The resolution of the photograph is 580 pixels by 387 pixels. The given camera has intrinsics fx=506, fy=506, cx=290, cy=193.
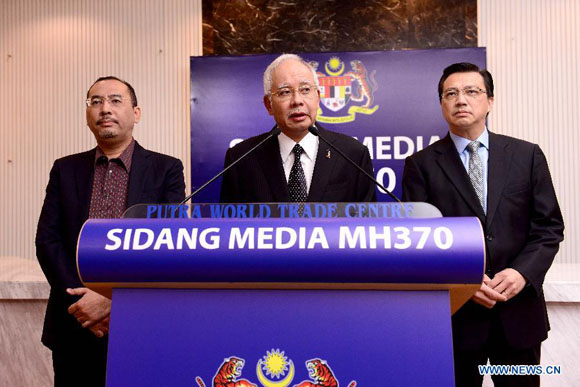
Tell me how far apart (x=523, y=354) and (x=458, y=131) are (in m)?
0.73

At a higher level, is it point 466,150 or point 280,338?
point 466,150

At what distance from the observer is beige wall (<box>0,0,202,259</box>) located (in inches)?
139

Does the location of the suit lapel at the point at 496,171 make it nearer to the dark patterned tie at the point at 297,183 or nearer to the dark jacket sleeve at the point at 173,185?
the dark patterned tie at the point at 297,183

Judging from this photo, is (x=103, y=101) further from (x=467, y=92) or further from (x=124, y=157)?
(x=467, y=92)

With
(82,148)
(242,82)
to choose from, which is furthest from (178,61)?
(82,148)

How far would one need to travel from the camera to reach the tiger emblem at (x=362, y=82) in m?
3.18

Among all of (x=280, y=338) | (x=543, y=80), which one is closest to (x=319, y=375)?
(x=280, y=338)

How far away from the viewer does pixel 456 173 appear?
1639mm

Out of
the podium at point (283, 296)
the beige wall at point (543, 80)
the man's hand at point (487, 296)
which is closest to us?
the podium at point (283, 296)

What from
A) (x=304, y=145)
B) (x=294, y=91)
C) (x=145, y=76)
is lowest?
(x=304, y=145)

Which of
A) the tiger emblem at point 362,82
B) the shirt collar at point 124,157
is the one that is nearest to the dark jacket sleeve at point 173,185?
the shirt collar at point 124,157

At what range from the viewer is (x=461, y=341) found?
5.03 ft

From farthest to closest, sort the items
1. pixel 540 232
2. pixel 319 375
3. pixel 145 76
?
pixel 145 76 < pixel 540 232 < pixel 319 375

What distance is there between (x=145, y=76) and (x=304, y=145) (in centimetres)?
229
